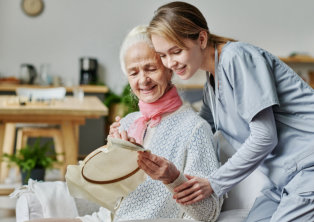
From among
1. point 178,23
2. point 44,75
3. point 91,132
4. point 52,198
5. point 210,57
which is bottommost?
point 91,132

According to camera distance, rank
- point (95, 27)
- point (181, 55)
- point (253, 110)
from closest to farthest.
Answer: point (253, 110), point (181, 55), point (95, 27)

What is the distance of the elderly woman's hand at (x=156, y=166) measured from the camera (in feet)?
4.58

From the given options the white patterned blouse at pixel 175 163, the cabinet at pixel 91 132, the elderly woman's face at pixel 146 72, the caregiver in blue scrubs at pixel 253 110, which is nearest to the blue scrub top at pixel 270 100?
the caregiver in blue scrubs at pixel 253 110

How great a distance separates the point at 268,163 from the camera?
1.55 meters

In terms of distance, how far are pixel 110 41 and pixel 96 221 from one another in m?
5.29

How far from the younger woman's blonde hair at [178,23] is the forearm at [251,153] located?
316mm

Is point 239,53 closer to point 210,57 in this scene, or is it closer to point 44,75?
Answer: point 210,57

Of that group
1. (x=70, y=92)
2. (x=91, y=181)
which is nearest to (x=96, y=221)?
(x=91, y=181)

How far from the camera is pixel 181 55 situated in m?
1.49

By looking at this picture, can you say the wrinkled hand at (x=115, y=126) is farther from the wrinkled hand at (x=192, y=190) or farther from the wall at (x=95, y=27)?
the wall at (x=95, y=27)

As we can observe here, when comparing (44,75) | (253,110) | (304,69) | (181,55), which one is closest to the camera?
(253,110)

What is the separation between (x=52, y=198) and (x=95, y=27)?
516 centimetres

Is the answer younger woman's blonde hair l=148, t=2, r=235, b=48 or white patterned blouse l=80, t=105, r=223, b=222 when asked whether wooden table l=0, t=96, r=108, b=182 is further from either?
younger woman's blonde hair l=148, t=2, r=235, b=48

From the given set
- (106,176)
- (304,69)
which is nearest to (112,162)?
(106,176)
